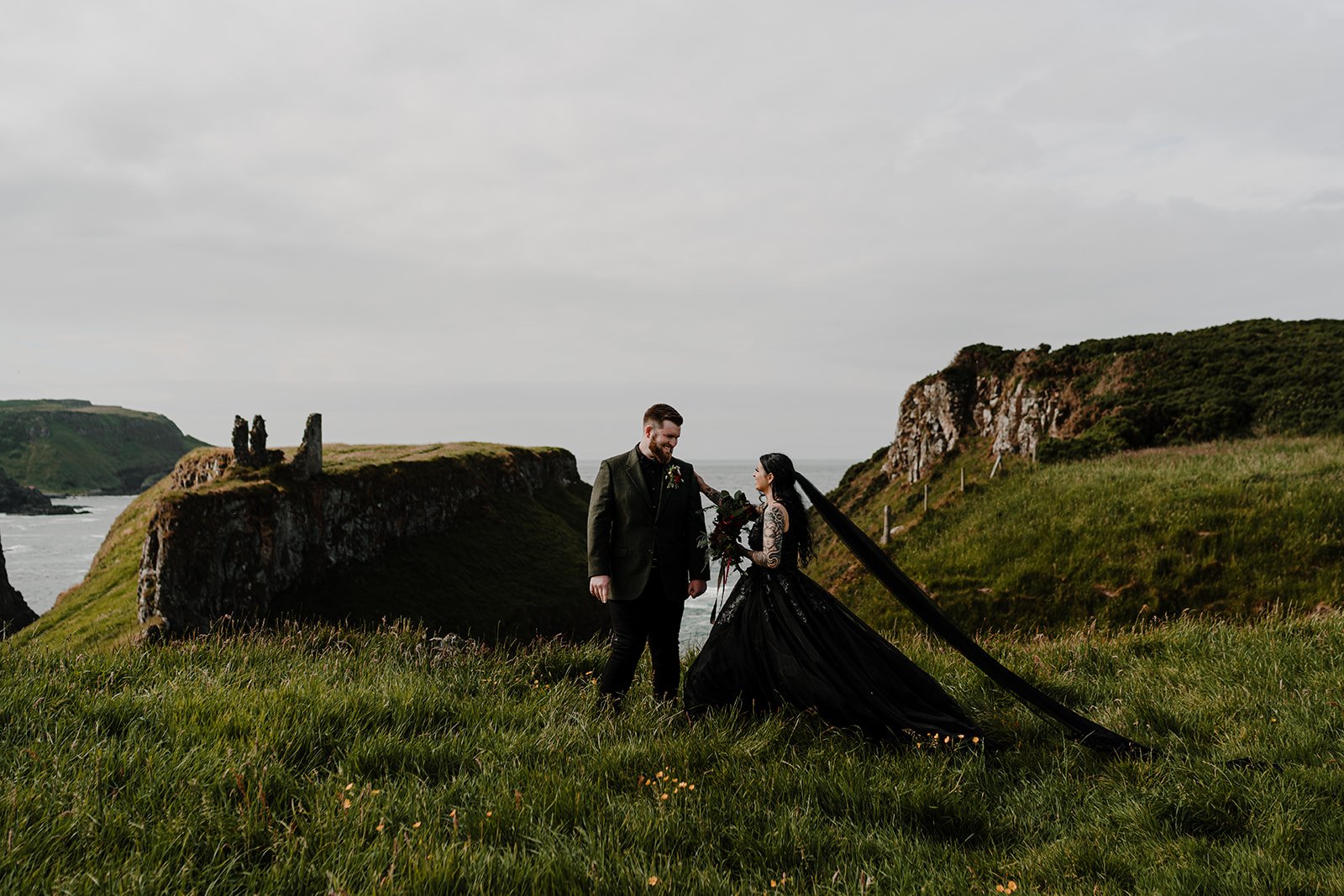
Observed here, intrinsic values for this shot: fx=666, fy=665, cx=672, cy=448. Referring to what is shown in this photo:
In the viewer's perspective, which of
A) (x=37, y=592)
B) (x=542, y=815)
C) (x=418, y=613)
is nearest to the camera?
(x=542, y=815)

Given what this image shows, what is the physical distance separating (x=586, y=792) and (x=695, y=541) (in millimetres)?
3053

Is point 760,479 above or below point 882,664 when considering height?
above

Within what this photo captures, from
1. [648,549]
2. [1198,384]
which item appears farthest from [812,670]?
[1198,384]

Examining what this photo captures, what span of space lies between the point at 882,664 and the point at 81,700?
5453 mm

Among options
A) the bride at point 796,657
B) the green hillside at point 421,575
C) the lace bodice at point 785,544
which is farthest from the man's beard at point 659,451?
the green hillside at point 421,575

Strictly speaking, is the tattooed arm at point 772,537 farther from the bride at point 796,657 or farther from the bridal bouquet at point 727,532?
the bridal bouquet at point 727,532

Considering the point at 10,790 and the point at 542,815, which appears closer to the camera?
the point at 10,790

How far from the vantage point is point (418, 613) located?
168 feet

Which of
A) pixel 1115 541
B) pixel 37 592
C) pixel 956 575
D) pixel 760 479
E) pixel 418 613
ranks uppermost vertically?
pixel 760 479

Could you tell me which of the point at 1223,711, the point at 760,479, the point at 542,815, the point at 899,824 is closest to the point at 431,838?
the point at 542,815

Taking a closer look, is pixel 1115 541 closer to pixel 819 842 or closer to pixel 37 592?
pixel 819 842

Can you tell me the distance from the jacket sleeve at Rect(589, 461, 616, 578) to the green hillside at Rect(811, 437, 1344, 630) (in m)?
16.4

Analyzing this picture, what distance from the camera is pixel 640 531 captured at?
6035 mm

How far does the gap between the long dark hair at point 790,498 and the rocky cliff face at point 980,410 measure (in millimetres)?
35004
